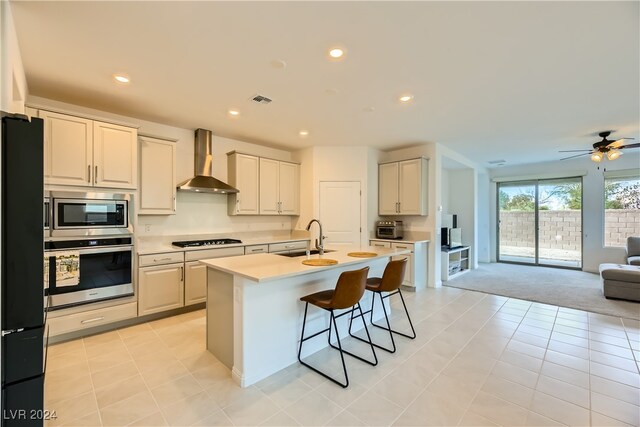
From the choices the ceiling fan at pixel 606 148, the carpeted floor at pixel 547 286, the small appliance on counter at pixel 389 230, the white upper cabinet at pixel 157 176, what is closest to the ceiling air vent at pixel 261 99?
the white upper cabinet at pixel 157 176

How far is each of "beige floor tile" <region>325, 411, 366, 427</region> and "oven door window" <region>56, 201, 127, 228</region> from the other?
3046 mm

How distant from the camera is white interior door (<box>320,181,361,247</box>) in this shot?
5242 mm

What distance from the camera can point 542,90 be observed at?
288 cm

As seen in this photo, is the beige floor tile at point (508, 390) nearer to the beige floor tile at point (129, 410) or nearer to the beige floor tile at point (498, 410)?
Result: the beige floor tile at point (498, 410)

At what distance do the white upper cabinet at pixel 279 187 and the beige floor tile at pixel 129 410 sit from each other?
325 cm

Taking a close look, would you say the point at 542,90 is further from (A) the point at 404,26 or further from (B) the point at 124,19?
(B) the point at 124,19

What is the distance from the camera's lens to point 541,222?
711 cm

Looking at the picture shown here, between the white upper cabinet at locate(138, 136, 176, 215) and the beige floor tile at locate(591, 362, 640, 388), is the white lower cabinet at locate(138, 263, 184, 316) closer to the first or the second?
the white upper cabinet at locate(138, 136, 176, 215)

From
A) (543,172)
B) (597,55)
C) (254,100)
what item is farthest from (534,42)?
(543,172)

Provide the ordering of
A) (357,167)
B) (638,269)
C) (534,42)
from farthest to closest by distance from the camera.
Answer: (357,167), (638,269), (534,42)

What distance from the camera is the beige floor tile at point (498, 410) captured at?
1816 millimetres

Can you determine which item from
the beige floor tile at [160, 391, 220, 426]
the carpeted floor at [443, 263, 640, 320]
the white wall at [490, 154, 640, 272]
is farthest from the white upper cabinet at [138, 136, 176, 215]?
the white wall at [490, 154, 640, 272]

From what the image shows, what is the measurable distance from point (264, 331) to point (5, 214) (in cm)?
174

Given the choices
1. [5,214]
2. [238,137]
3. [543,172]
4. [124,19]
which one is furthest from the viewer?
[543,172]
